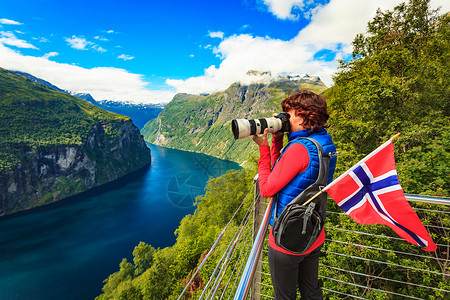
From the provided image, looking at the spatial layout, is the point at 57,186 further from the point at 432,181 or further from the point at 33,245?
the point at 432,181

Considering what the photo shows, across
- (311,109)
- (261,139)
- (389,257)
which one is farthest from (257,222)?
(389,257)

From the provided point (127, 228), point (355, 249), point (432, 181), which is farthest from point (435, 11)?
point (127, 228)

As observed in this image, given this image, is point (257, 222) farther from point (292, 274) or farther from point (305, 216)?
point (305, 216)

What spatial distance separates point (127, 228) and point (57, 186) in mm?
A: 55192

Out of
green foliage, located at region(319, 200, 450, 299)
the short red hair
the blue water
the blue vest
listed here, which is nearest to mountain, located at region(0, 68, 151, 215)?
the blue water

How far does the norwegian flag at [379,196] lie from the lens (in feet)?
5.08

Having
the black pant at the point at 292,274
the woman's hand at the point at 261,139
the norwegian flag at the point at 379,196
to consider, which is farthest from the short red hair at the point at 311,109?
the black pant at the point at 292,274

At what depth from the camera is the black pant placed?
1550 millimetres

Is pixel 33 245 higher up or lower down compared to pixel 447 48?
lower down

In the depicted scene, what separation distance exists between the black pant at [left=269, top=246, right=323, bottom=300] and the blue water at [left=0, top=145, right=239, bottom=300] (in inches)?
Answer: 1469

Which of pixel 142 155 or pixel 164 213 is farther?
pixel 142 155

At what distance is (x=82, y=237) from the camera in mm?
43281

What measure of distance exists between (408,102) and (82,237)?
185 ft

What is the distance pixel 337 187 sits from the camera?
155 cm
